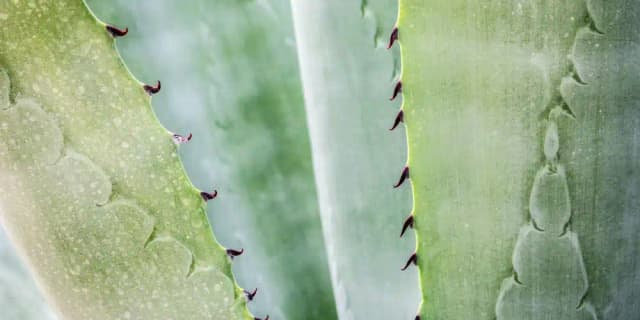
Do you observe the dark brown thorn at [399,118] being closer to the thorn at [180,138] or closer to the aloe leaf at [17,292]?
the thorn at [180,138]

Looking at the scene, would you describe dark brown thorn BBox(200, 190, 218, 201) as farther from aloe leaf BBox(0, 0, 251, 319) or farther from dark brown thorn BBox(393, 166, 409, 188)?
dark brown thorn BBox(393, 166, 409, 188)

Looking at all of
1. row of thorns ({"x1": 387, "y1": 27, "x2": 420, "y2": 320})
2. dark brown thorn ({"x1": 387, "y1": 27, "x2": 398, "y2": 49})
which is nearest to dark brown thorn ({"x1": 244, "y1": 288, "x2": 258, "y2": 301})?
row of thorns ({"x1": 387, "y1": 27, "x2": 420, "y2": 320})

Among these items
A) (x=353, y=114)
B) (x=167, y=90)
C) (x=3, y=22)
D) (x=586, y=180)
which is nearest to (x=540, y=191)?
(x=586, y=180)

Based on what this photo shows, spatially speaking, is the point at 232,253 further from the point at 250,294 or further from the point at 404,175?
the point at 404,175

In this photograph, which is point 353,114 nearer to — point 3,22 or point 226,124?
point 226,124

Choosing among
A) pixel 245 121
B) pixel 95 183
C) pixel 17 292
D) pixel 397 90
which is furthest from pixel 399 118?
pixel 17 292

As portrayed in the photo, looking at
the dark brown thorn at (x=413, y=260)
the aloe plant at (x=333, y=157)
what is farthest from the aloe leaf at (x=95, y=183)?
the dark brown thorn at (x=413, y=260)
